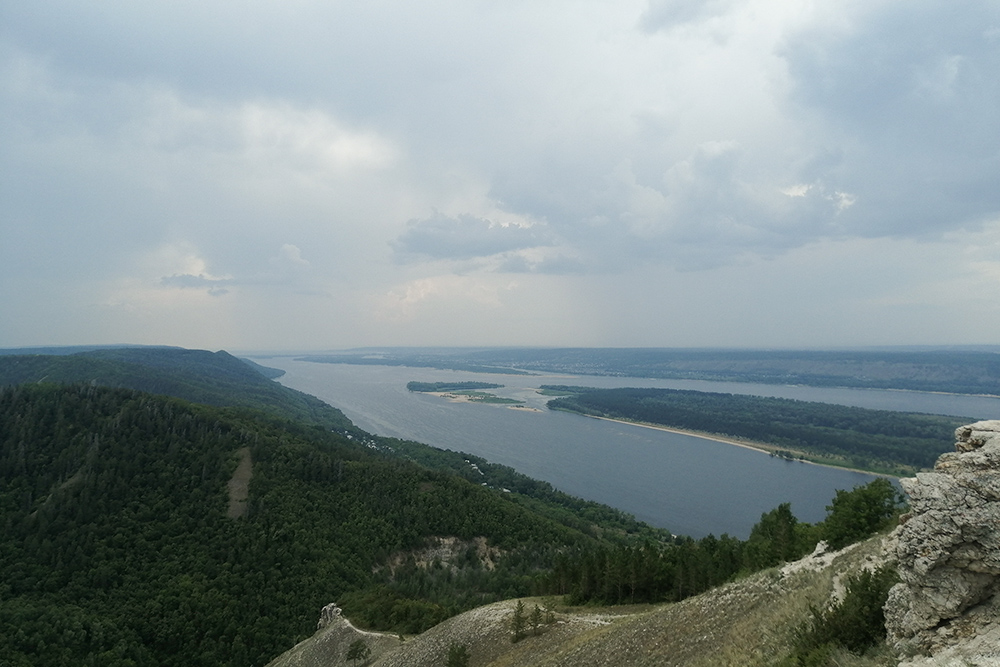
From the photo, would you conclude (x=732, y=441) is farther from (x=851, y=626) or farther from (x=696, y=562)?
(x=851, y=626)

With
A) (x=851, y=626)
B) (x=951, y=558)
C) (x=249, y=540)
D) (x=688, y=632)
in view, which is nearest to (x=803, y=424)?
(x=249, y=540)

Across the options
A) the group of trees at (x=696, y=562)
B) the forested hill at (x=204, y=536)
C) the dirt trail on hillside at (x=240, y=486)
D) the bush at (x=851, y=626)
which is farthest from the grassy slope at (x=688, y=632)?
the dirt trail on hillside at (x=240, y=486)

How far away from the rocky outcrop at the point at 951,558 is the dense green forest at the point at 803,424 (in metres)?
104

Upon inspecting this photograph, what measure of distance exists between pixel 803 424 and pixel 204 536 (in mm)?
140704

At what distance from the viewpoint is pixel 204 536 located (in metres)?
52.0

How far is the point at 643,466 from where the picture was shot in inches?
3844

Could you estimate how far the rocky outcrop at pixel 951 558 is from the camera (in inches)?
327

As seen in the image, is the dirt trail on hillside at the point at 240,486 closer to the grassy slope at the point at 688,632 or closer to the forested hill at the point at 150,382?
the grassy slope at the point at 688,632

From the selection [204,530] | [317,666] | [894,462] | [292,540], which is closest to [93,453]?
[204,530]

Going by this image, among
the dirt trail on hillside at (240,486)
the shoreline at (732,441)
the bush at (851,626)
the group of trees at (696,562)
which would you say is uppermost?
the bush at (851,626)

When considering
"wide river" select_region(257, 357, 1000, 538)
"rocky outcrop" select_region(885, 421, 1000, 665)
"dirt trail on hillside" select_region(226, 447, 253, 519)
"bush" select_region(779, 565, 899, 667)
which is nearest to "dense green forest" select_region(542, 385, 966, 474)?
"wide river" select_region(257, 357, 1000, 538)

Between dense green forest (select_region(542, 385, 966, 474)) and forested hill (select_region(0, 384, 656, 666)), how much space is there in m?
72.7

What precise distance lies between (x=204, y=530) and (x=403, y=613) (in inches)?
1274

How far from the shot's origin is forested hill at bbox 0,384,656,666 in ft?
132
